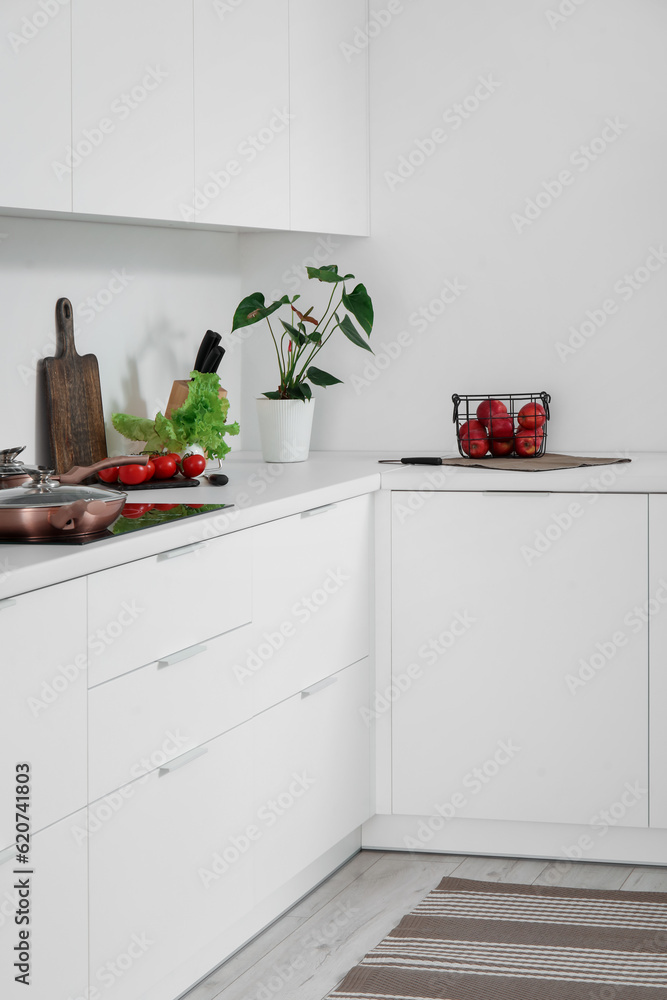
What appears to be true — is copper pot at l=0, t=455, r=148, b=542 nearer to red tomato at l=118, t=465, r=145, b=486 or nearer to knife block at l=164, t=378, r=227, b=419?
red tomato at l=118, t=465, r=145, b=486

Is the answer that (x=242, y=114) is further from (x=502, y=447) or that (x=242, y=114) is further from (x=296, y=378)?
(x=502, y=447)

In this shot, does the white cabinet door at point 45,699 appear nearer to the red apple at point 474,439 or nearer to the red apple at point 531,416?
the red apple at point 474,439

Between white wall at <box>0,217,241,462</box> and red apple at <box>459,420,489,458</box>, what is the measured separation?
30.4 inches

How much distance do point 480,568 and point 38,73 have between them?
57.6 inches

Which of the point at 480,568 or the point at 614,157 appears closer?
the point at 480,568

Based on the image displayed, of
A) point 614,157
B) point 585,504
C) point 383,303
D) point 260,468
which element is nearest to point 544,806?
point 585,504

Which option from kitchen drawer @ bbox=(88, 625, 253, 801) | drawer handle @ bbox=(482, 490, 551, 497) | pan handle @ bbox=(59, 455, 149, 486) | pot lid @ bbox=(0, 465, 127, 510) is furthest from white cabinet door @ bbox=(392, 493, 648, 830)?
pot lid @ bbox=(0, 465, 127, 510)

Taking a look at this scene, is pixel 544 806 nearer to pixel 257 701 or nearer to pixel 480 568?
pixel 480 568

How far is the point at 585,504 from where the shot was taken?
2.79 m

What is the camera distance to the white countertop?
1862 mm

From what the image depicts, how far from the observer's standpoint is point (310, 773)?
261 cm

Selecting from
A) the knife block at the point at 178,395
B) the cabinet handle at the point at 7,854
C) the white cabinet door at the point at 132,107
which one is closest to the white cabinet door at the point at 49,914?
the cabinet handle at the point at 7,854

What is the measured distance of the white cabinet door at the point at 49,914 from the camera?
166cm

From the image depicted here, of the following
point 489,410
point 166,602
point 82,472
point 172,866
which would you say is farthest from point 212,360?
point 172,866
